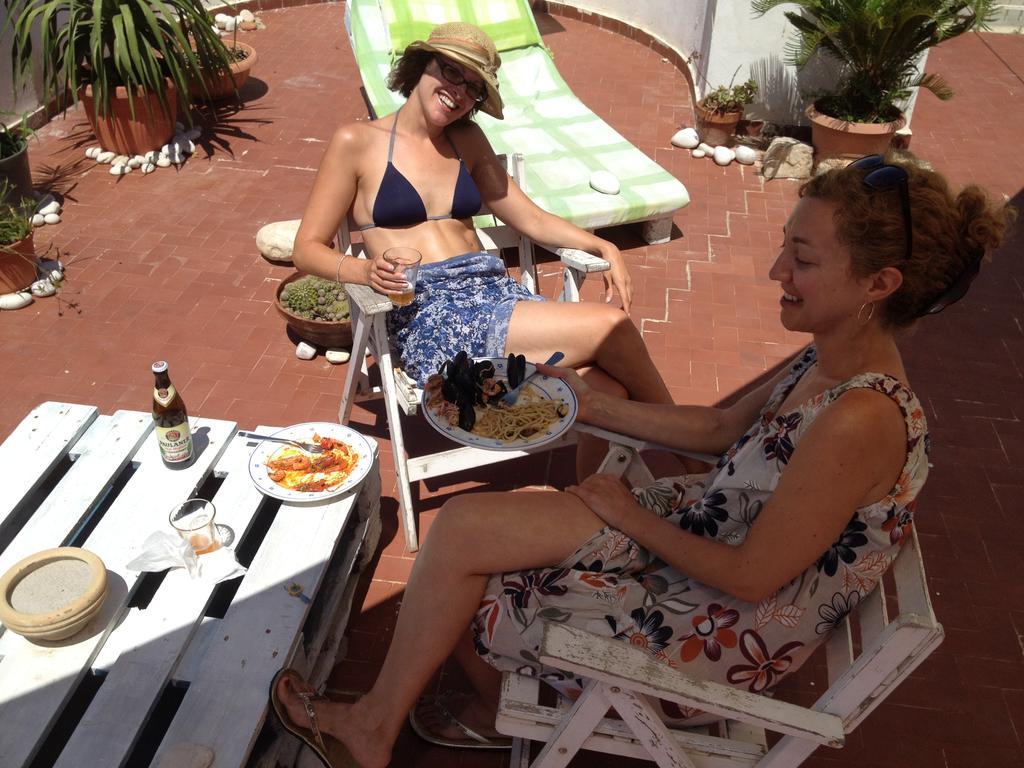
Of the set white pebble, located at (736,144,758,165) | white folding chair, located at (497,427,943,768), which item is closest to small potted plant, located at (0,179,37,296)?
white folding chair, located at (497,427,943,768)

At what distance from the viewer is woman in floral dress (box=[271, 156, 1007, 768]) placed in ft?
6.20

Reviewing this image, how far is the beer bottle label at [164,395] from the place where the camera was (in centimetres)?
261

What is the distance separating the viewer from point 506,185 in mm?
3646

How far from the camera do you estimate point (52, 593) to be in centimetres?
219

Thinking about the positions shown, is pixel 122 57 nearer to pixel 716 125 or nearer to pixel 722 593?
pixel 716 125

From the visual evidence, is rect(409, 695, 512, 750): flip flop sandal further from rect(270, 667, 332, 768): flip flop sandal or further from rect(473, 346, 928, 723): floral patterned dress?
rect(473, 346, 928, 723): floral patterned dress

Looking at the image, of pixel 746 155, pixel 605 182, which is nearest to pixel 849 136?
pixel 746 155

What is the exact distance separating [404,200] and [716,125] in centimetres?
383

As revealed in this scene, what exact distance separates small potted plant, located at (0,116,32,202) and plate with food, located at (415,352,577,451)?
142 inches

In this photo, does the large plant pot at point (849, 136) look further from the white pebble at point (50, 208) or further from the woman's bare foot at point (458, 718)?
the white pebble at point (50, 208)

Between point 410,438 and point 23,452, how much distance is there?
1.57 metres

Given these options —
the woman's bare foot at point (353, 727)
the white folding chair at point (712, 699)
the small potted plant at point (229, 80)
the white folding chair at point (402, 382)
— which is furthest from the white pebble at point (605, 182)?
the woman's bare foot at point (353, 727)

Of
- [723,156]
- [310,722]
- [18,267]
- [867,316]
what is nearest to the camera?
[867,316]

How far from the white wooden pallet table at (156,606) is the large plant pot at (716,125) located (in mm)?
4534
